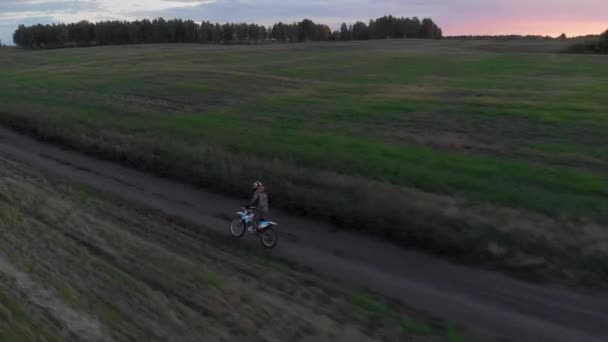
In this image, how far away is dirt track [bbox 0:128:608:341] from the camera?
1152 centimetres

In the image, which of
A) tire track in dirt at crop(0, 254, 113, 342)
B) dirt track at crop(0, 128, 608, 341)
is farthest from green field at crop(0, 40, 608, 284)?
tire track in dirt at crop(0, 254, 113, 342)

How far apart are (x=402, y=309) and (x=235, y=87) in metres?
35.3

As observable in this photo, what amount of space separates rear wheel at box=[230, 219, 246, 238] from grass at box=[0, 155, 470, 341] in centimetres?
40

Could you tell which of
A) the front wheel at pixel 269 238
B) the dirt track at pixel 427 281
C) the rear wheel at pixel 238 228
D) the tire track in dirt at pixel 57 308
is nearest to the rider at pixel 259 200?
the front wheel at pixel 269 238

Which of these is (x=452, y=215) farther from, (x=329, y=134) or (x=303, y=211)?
(x=329, y=134)

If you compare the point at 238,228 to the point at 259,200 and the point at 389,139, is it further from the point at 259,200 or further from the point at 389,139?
the point at 389,139

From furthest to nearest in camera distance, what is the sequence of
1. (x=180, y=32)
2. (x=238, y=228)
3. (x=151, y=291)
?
(x=180, y=32) < (x=238, y=228) < (x=151, y=291)

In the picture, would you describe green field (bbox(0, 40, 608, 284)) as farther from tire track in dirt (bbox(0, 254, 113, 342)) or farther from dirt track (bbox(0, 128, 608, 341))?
tire track in dirt (bbox(0, 254, 113, 342))

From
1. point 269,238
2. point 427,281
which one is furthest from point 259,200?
point 427,281

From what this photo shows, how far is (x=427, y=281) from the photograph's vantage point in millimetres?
13609

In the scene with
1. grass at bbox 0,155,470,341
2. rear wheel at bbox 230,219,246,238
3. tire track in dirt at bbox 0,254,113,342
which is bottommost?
rear wheel at bbox 230,219,246,238

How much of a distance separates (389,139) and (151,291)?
1688 cm

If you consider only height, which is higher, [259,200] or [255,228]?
[259,200]

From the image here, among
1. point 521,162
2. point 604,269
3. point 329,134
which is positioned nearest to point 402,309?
point 604,269
